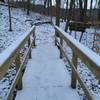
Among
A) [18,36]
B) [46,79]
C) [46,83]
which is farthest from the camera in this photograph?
[18,36]

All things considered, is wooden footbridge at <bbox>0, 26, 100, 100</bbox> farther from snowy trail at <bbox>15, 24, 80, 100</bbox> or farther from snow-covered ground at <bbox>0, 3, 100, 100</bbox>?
snow-covered ground at <bbox>0, 3, 100, 100</bbox>

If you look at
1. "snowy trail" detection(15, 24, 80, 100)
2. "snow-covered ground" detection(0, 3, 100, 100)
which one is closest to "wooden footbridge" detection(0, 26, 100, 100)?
"snowy trail" detection(15, 24, 80, 100)

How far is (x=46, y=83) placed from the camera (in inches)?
219

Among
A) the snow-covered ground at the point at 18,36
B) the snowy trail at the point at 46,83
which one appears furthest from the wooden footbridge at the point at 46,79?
the snow-covered ground at the point at 18,36

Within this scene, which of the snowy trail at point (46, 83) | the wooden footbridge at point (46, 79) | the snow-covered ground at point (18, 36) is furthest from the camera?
the snow-covered ground at point (18, 36)

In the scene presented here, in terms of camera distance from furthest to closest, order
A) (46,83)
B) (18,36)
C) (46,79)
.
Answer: (18,36), (46,79), (46,83)

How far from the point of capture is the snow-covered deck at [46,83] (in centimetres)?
484

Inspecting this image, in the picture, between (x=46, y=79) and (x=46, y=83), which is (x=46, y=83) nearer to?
(x=46, y=83)

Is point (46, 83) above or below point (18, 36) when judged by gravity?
above

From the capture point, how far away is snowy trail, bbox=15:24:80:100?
191 inches

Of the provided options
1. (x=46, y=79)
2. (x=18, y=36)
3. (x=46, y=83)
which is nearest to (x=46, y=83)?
(x=46, y=83)

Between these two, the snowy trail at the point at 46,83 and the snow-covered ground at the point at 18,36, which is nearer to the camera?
the snowy trail at the point at 46,83

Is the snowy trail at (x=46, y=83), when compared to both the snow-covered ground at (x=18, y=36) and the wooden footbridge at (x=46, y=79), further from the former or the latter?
the snow-covered ground at (x=18, y=36)

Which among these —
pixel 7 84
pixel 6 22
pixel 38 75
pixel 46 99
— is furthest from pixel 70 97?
pixel 6 22
